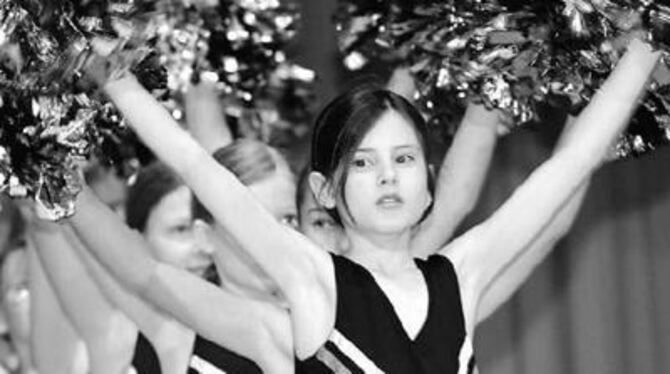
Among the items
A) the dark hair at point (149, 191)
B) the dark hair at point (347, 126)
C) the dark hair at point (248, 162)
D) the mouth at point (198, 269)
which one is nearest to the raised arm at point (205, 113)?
the dark hair at point (149, 191)

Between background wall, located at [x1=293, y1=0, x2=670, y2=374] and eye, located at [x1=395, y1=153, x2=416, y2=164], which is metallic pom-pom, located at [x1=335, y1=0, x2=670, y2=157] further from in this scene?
background wall, located at [x1=293, y1=0, x2=670, y2=374]

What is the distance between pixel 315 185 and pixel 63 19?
452 millimetres

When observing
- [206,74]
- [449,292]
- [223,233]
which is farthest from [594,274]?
[449,292]

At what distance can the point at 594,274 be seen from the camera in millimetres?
4246

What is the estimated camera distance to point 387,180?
107 inches

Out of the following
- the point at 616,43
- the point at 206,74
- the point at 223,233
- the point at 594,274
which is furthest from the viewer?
the point at 594,274

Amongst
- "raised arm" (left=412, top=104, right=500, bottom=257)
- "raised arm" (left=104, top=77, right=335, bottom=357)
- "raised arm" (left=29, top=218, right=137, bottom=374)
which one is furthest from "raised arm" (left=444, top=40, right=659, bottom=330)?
"raised arm" (left=29, top=218, right=137, bottom=374)

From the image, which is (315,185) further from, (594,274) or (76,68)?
(594,274)

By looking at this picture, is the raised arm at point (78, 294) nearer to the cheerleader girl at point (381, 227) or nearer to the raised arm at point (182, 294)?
the raised arm at point (182, 294)

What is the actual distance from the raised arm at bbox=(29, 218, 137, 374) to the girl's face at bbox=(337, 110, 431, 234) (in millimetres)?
884

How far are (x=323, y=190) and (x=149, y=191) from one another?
34.1 inches

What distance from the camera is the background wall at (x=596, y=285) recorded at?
13.6 ft

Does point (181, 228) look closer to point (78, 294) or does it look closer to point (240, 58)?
point (78, 294)

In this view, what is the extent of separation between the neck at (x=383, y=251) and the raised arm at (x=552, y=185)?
7cm
